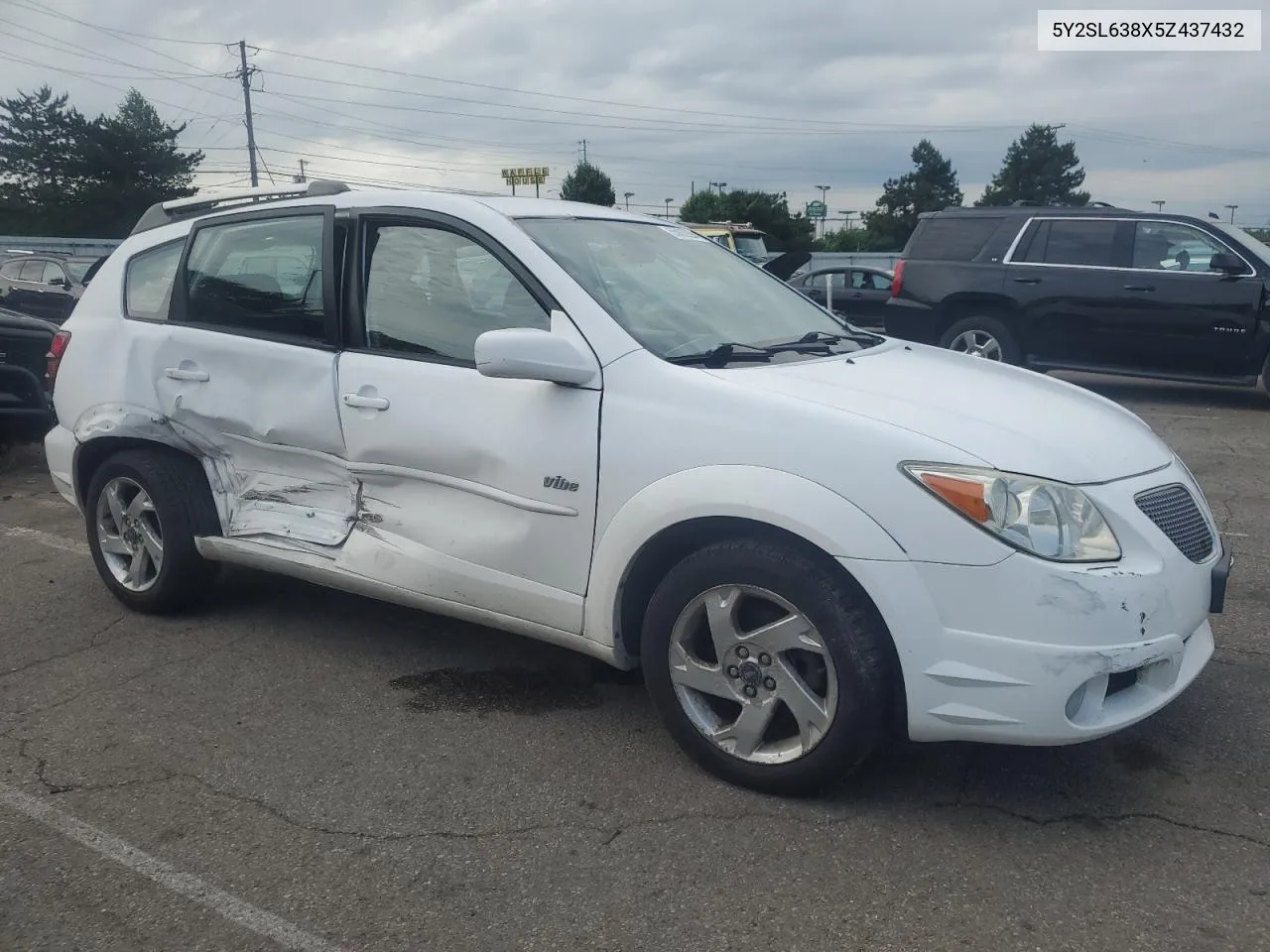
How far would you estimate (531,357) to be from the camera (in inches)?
130

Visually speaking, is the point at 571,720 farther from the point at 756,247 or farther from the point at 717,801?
the point at 756,247

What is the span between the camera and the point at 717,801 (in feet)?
10.4

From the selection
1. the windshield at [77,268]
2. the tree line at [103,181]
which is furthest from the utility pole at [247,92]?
the windshield at [77,268]

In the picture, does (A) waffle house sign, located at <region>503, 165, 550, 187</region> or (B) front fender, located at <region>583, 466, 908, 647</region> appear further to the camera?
(A) waffle house sign, located at <region>503, 165, 550, 187</region>

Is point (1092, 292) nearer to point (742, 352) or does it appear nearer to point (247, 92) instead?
point (742, 352)

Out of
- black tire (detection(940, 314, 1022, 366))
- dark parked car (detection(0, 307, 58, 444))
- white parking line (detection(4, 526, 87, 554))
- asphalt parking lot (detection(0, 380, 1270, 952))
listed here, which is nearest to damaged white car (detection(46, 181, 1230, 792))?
asphalt parking lot (detection(0, 380, 1270, 952))

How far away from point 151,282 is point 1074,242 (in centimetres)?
875

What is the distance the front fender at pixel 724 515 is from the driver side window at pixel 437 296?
753 mm

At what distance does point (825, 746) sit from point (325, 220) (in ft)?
8.70

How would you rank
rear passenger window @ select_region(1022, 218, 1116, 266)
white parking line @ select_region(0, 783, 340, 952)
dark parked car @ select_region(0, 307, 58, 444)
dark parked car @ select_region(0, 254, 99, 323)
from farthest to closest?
dark parked car @ select_region(0, 254, 99, 323) → rear passenger window @ select_region(1022, 218, 1116, 266) → dark parked car @ select_region(0, 307, 58, 444) → white parking line @ select_region(0, 783, 340, 952)

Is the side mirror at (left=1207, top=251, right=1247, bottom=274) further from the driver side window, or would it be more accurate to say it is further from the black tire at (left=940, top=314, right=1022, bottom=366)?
the driver side window

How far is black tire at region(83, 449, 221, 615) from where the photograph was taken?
177 inches

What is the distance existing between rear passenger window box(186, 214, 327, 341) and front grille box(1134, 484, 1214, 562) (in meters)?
2.81

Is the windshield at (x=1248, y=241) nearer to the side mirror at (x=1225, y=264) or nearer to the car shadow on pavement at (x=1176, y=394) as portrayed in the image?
the side mirror at (x=1225, y=264)
